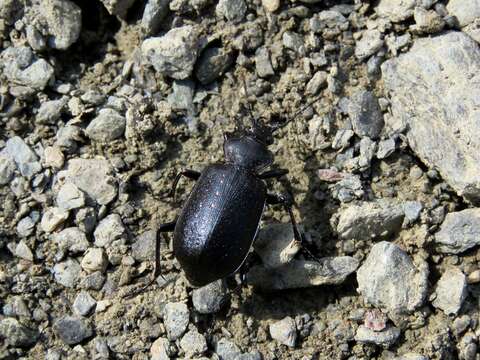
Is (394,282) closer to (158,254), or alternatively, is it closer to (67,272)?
(158,254)

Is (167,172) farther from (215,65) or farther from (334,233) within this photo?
(334,233)

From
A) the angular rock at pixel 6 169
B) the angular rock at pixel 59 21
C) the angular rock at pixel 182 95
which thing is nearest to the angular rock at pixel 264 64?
the angular rock at pixel 182 95

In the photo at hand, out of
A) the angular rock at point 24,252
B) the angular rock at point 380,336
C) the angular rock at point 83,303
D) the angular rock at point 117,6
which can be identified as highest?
the angular rock at point 117,6

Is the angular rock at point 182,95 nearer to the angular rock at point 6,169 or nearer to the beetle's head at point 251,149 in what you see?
the beetle's head at point 251,149

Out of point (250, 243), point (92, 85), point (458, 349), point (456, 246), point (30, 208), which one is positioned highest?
point (92, 85)

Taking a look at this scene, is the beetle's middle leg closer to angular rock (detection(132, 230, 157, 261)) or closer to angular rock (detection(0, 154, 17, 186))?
angular rock (detection(132, 230, 157, 261))

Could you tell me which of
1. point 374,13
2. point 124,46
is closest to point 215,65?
point 124,46

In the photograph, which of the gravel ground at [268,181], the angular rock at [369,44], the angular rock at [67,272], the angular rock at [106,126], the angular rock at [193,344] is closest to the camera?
the angular rock at [193,344]
